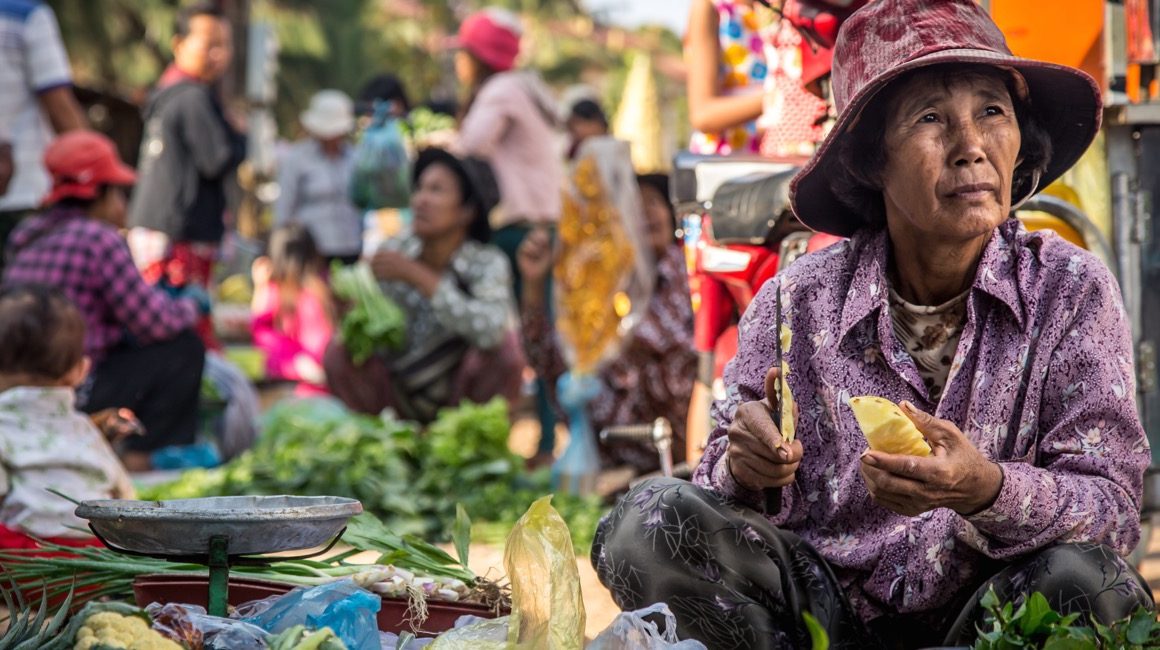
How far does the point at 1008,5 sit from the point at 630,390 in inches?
107

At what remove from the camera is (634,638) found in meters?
2.48

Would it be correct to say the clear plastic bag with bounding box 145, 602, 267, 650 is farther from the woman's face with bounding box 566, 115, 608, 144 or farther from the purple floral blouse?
the woman's face with bounding box 566, 115, 608, 144

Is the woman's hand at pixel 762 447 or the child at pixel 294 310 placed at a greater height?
the woman's hand at pixel 762 447

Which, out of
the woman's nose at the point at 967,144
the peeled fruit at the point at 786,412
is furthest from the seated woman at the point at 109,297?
the woman's nose at the point at 967,144

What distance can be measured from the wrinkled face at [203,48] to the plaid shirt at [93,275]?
2591 millimetres

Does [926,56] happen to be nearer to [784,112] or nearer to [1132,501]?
[1132,501]

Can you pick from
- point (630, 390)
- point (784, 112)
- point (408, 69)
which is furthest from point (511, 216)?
point (408, 69)

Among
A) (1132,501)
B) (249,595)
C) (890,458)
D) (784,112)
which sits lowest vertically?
(249,595)

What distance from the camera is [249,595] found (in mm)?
2975

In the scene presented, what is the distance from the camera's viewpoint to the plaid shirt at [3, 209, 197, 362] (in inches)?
249

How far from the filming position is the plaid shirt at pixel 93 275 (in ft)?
20.7

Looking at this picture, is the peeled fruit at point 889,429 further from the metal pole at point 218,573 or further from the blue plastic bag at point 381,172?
the blue plastic bag at point 381,172

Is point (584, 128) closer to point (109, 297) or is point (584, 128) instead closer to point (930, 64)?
point (109, 297)

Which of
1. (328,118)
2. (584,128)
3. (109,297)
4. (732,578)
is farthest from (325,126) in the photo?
(732,578)
